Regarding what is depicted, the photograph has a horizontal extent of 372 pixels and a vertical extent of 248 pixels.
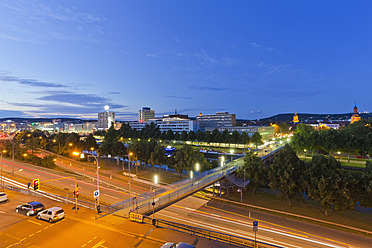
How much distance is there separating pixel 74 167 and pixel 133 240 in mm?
53741

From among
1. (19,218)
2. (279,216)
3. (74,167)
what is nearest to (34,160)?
(74,167)

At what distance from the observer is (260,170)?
41.8 metres

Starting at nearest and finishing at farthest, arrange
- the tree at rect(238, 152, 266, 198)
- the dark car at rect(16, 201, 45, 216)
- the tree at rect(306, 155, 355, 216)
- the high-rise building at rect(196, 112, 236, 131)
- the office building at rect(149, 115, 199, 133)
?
the dark car at rect(16, 201, 45, 216), the tree at rect(306, 155, 355, 216), the tree at rect(238, 152, 266, 198), the office building at rect(149, 115, 199, 133), the high-rise building at rect(196, 112, 236, 131)

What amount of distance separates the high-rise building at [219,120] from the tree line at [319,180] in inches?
5244

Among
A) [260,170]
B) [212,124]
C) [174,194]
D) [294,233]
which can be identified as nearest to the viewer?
[174,194]

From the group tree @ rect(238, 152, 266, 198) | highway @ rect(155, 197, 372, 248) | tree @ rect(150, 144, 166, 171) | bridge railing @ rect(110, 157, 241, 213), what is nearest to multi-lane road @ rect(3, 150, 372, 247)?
highway @ rect(155, 197, 372, 248)

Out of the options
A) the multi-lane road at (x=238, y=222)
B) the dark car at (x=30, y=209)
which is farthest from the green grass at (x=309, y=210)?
the dark car at (x=30, y=209)

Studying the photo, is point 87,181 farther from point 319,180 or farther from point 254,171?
point 319,180

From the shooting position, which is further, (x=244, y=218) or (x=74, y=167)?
(x=74, y=167)

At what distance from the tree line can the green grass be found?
1.23 m

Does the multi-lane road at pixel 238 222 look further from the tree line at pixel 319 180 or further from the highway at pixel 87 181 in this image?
the tree line at pixel 319 180

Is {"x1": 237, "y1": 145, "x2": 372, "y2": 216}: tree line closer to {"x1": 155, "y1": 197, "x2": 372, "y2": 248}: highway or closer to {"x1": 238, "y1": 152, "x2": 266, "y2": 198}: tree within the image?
{"x1": 238, "y1": 152, "x2": 266, "y2": 198}: tree

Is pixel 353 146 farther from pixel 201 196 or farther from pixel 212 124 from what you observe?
pixel 212 124

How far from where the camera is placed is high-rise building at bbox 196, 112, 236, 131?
17527 cm
